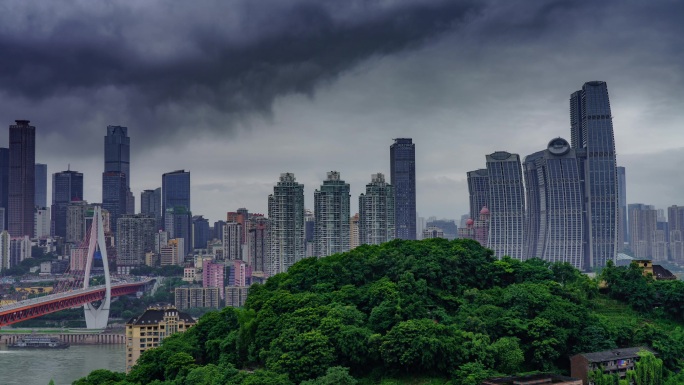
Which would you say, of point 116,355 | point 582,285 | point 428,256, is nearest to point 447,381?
point 428,256

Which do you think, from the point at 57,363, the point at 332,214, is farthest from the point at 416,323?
the point at 332,214

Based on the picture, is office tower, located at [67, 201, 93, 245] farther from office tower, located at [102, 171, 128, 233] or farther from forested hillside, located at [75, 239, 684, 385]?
forested hillside, located at [75, 239, 684, 385]

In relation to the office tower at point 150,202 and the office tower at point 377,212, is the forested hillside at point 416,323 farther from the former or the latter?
the office tower at point 150,202

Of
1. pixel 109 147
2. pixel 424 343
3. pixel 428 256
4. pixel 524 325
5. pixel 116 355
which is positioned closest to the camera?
pixel 424 343

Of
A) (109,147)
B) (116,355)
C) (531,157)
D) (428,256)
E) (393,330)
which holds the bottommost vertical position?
(116,355)

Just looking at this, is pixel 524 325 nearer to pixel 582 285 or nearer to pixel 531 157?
pixel 582 285

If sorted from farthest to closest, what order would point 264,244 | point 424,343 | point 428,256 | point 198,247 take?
1. point 198,247
2. point 264,244
3. point 428,256
4. point 424,343

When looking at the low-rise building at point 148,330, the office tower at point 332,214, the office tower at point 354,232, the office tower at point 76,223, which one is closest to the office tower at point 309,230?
the office tower at point 354,232
